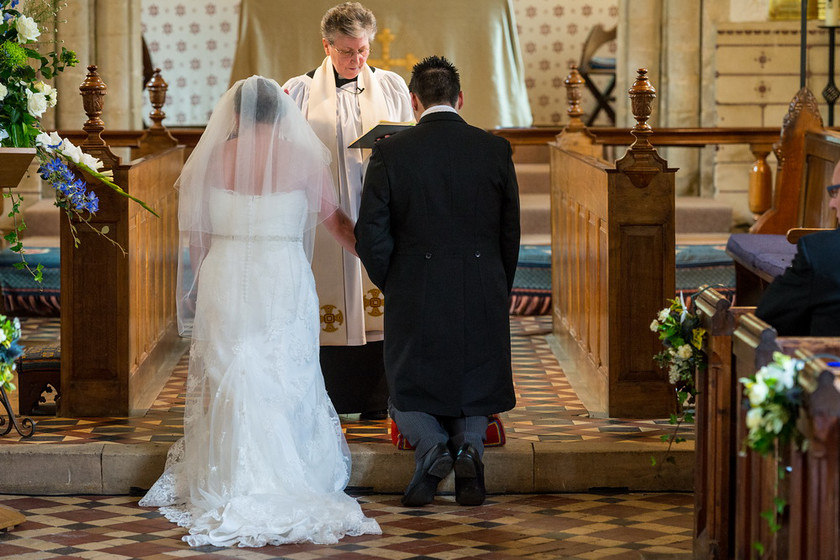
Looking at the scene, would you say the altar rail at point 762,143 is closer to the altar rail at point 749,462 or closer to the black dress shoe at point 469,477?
the black dress shoe at point 469,477

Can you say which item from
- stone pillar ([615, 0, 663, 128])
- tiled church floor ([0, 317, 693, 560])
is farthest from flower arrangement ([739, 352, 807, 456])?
stone pillar ([615, 0, 663, 128])

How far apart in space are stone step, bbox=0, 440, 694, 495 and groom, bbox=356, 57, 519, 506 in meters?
0.24

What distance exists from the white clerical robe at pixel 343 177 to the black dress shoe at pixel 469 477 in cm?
109

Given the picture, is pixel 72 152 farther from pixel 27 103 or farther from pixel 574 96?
pixel 574 96

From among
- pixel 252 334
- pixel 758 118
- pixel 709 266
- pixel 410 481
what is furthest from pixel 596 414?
pixel 758 118

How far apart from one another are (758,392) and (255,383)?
7.57ft

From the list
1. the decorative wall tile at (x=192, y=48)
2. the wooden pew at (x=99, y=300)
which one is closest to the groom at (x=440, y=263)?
the wooden pew at (x=99, y=300)

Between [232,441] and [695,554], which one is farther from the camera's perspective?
[232,441]

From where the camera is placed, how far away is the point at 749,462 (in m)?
3.62

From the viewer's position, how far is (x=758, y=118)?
11.2 m

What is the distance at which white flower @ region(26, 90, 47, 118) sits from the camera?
4516mm


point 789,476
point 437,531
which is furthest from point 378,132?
point 789,476

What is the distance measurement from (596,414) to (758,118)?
6036 mm

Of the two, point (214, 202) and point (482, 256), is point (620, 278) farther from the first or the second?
point (214, 202)
